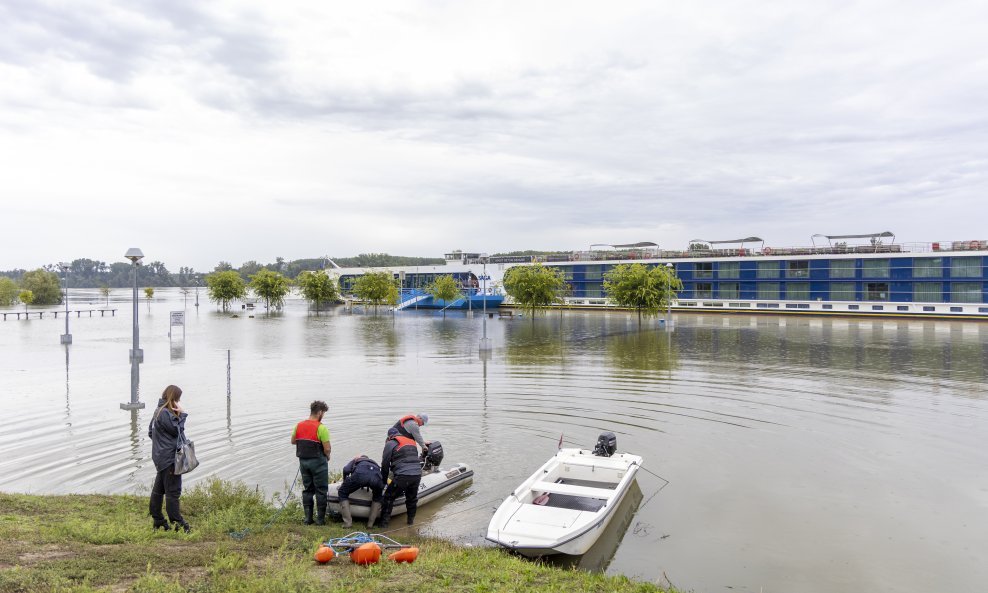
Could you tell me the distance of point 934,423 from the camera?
61.3 ft

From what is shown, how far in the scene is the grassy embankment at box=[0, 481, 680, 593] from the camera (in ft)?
23.3

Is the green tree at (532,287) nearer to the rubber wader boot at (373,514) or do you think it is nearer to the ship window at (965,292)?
the ship window at (965,292)

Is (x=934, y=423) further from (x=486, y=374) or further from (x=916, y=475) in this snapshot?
(x=486, y=374)

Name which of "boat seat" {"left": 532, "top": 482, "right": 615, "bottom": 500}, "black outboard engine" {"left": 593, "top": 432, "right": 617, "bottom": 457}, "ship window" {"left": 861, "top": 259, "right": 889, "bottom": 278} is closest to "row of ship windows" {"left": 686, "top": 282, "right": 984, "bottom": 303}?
"ship window" {"left": 861, "top": 259, "right": 889, "bottom": 278}

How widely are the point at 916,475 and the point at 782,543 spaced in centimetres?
546

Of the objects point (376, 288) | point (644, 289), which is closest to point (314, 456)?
point (644, 289)

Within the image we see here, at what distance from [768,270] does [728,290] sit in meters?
5.92

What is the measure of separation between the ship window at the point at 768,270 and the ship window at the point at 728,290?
12.0 feet

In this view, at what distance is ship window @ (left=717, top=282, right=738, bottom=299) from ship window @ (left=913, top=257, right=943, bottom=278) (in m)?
21.0

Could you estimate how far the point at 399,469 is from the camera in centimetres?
1068

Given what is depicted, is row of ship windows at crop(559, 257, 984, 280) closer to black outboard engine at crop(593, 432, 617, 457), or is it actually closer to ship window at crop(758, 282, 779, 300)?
ship window at crop(758, 282, 779, 300)


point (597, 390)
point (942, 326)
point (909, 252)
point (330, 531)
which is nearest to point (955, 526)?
point (330, 531)

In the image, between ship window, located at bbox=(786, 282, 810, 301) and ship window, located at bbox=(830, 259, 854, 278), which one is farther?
ship window, located at bbox=(786, 282, 810, 301)

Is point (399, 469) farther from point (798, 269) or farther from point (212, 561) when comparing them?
point (798, 269)
